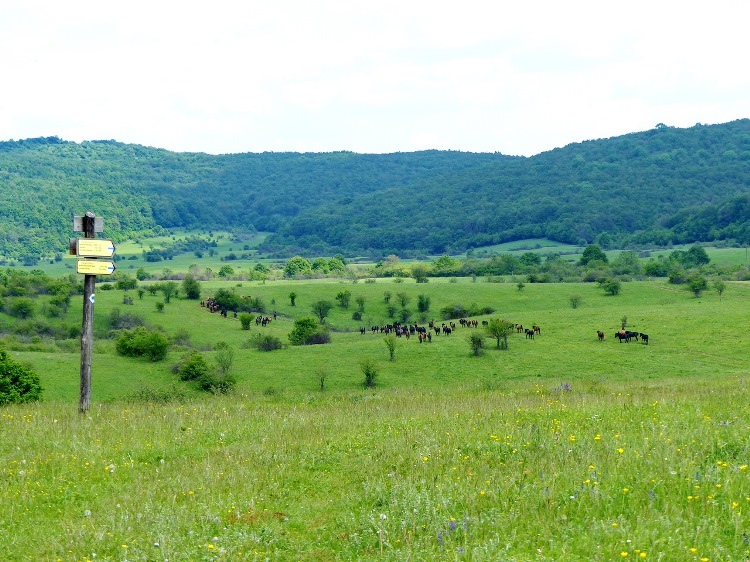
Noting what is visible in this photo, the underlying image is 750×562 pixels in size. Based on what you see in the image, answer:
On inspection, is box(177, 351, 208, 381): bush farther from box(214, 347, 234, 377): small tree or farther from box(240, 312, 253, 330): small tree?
box(240, 312, 253, 330): small tree

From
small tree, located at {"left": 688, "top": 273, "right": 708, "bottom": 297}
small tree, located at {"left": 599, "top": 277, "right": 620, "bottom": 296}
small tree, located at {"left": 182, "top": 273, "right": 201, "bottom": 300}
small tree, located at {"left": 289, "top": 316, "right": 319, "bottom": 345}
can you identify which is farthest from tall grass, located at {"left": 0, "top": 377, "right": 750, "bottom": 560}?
A: small tree, located at {"left": 182, "top": 273, "right": 201, "bottom": 300}

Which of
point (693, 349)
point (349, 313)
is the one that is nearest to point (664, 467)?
point (693, 349)

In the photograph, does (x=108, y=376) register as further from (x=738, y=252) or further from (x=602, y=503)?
(x=738, y=252)

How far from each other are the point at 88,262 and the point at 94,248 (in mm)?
369

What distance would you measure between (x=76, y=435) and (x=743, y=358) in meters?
55.7

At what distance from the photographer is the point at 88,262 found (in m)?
17.7

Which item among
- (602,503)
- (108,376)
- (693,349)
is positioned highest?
(602,503)

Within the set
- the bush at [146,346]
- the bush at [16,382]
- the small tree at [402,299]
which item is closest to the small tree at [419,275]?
the small tree at [402,299]

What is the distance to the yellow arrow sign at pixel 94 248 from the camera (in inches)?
690

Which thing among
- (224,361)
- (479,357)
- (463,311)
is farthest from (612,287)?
(224,361)

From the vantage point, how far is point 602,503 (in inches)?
359

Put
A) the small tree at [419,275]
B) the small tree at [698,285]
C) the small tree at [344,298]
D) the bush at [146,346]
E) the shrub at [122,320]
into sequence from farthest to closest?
1. the small tree at [419,275]
2. the small tree at [344,298]
3. the small tree at [698,285]
4. the shrub at [122,320]
5. the bush at [146,346]

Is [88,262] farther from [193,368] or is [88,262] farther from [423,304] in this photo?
Result: [423,304]

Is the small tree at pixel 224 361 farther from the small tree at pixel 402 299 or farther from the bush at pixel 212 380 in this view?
→ the small tree at pixel 402 299
